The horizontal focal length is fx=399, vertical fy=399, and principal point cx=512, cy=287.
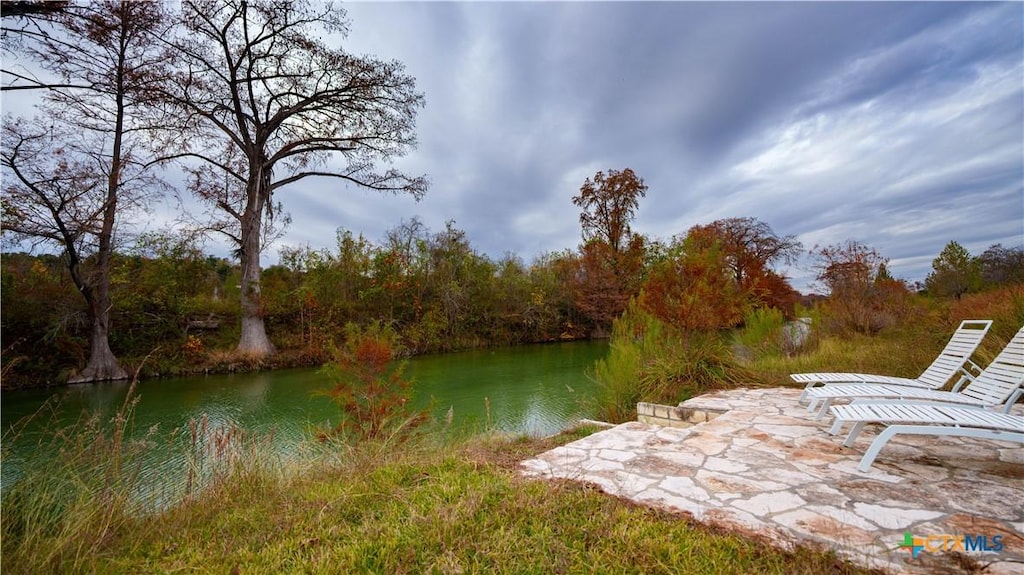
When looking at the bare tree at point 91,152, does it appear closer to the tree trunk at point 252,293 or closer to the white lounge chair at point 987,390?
the tree trunk at point 252,293

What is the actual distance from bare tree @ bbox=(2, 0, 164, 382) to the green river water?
2.64 m

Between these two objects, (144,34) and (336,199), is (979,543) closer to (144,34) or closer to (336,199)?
(144,34)

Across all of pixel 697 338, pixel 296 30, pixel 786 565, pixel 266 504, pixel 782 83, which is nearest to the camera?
pixel 786 565

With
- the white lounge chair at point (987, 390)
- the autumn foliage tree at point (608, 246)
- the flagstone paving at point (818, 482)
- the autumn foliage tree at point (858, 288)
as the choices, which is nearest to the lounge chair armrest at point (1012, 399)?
the white lounge chair at point (987, 390)

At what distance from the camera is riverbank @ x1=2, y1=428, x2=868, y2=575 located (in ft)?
5.20

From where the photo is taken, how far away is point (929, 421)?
2238 millimetres

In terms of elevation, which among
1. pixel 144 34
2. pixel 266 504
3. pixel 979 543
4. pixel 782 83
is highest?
pixel 144 34

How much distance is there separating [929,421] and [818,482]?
716mm

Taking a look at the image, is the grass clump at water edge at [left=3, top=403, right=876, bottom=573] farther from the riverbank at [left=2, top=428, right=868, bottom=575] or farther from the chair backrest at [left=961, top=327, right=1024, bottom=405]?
the chair backrest at [left=961, top=327, right=1024, bottom=405]

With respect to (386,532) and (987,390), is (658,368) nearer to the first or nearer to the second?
(987,390)

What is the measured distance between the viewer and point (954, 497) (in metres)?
2.01

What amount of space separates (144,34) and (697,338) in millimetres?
13740

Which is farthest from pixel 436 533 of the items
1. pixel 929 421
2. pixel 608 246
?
pixel 608 246

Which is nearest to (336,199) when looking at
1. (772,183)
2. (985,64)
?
(772,183)
